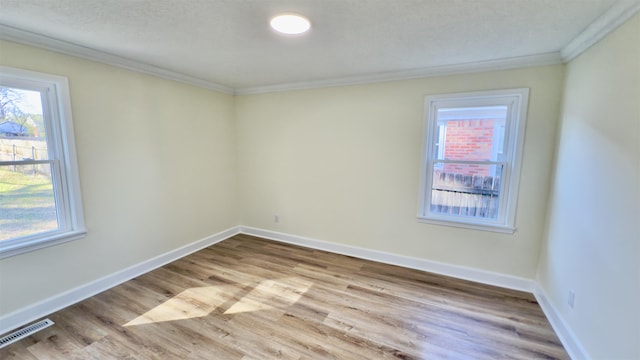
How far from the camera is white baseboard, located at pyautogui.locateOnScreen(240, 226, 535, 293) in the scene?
9.33ft

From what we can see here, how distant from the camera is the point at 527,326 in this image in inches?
88.3

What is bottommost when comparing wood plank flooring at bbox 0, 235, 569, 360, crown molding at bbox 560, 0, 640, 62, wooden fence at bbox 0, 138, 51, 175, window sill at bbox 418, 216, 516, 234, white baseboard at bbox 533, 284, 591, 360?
wood plank flooring at bbox 0, 235, 569, 360

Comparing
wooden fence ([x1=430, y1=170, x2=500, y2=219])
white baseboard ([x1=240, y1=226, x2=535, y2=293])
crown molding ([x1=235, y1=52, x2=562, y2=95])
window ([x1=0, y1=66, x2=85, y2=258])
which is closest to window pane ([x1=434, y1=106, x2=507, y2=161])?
wooden fence ([x1=430, y1=170, x2=500, y2=219])

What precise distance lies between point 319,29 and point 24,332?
10.5ft

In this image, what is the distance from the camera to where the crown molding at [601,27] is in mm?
1509

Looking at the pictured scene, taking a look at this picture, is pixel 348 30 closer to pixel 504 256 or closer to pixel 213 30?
pixel 213 30

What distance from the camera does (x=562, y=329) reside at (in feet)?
6.89

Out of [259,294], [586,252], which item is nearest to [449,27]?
[586,252]

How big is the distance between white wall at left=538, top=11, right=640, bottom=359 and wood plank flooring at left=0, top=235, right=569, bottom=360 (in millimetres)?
464

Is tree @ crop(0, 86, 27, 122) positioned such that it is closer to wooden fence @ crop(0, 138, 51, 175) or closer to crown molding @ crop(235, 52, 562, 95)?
wooden fence @ crop(0, 138, 51, 175)

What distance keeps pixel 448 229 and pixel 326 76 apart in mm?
2274

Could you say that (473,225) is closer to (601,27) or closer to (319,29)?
(601,27)

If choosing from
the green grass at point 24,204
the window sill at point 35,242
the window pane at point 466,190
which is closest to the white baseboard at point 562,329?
the window pane at point 466,190

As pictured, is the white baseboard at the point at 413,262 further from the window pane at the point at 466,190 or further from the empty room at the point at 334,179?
the window pane at the point at 466,190
